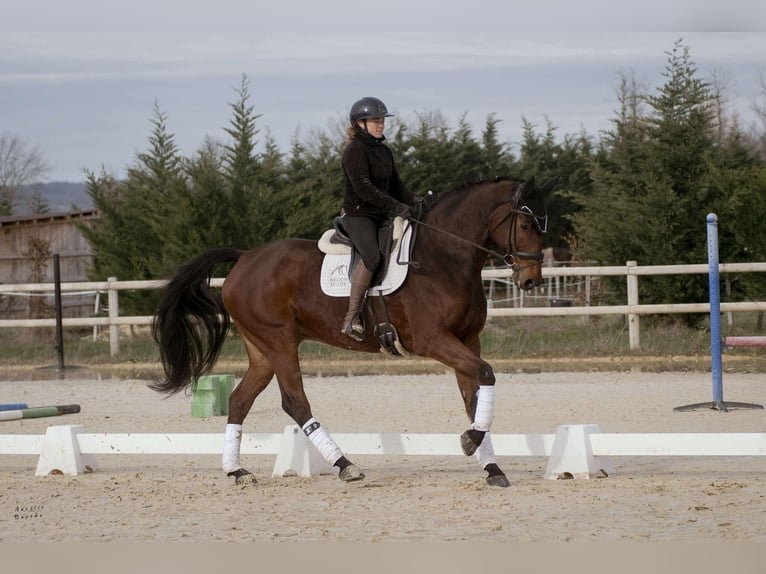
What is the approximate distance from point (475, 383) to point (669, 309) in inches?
327

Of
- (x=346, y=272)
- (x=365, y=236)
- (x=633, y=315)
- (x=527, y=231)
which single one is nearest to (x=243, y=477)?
(x=346, y=272)

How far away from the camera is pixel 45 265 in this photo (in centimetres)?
2169

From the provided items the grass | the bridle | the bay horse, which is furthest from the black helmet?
the grass

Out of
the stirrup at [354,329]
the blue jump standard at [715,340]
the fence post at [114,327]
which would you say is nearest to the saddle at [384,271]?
the stirrup at [354,329]

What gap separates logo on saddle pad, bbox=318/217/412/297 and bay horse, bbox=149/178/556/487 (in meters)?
0.06

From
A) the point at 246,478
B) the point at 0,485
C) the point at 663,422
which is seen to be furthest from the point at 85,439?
the point at 663,422

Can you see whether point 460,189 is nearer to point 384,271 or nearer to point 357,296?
point 384,271

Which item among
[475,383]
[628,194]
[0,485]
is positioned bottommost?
[0,485]

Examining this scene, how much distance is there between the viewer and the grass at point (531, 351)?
13.8m

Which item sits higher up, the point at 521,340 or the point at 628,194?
the point at 628,194

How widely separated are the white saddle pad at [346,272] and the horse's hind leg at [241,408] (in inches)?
27.8

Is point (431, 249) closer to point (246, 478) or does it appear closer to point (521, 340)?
point (246, 478)

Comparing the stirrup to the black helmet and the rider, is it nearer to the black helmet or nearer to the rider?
the rider

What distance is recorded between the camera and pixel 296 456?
6.96m
